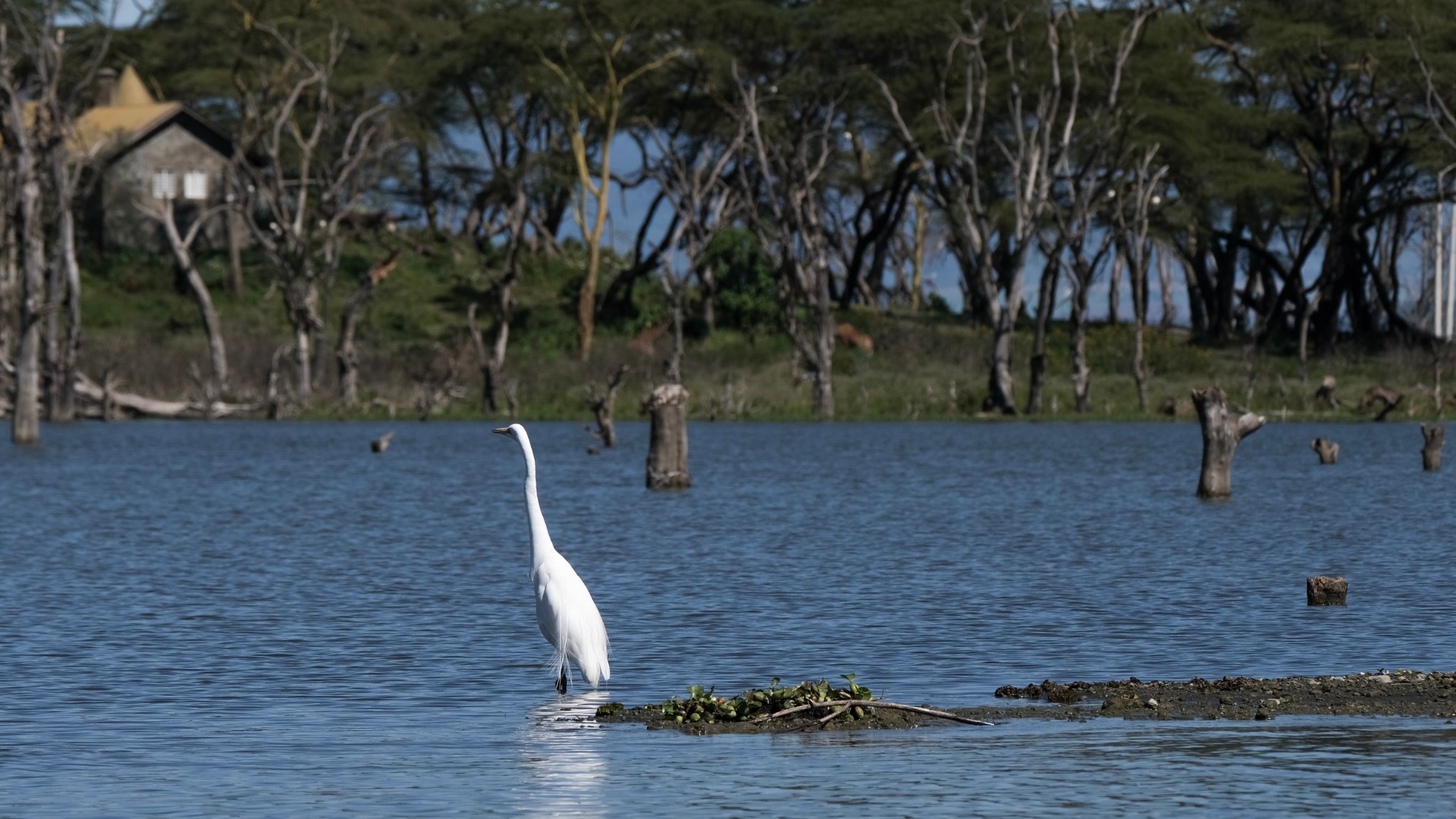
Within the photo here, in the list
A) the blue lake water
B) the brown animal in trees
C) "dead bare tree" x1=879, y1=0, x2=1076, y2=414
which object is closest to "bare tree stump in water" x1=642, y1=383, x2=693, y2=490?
the blue lake water

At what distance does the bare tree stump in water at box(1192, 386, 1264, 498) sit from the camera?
33.8m

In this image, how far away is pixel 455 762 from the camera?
12320 mm

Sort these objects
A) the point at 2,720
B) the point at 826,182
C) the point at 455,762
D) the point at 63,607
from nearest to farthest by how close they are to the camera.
Result: the point at 455,762 → the point at 2,720 → the point at 63,607 → the point at 826,182

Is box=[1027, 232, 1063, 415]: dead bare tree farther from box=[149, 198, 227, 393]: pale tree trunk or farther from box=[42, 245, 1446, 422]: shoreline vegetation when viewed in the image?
box=[149, 198, 227, 393]: pale tree trunk

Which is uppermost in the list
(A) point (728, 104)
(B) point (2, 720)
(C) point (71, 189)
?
(A) point (728, 104)

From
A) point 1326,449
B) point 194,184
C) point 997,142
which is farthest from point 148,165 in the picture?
point 1326,449

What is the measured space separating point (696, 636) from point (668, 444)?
65.3 feet

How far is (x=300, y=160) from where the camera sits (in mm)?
90000

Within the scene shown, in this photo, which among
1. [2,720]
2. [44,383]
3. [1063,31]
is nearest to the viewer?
[2,720]

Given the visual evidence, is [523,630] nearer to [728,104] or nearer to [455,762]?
[455,762]

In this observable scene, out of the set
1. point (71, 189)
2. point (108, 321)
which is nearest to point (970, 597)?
point (71, 189)

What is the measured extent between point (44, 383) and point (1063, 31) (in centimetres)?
3595

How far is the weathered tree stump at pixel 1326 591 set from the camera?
19938 mm

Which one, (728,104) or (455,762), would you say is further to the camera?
(728,104)
